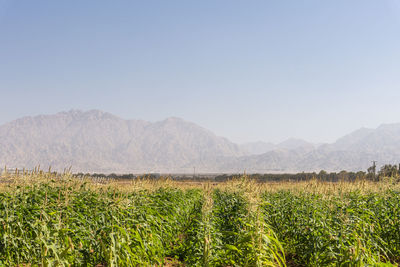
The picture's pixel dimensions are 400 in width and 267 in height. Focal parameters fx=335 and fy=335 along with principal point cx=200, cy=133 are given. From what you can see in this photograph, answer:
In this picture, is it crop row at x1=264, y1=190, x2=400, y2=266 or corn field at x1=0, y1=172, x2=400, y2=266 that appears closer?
corn field at x1=0, y1=172, x2=400, y2=266

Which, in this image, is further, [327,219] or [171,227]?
[171,227]

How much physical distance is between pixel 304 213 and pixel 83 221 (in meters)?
6.21

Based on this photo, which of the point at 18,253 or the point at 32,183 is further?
the point at 32,183

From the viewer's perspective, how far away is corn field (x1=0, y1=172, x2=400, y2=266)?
238 inches

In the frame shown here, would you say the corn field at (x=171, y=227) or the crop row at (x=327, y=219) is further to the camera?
the crop row at (x=327, y=219)

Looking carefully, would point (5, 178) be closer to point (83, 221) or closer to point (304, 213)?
point (83, 221)

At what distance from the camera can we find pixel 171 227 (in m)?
11.7

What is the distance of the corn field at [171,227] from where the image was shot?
604cm

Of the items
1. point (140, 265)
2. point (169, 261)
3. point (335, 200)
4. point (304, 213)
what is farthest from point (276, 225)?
point (140, 265)

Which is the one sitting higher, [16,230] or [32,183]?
[32,183]

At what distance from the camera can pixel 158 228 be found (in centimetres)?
1052

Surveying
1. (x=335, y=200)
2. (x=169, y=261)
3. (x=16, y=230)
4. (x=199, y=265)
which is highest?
(x=335, y=200)

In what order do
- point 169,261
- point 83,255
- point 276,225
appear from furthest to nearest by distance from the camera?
point 276,225 < point 169,261 < point 83,255

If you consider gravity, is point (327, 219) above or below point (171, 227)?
above
